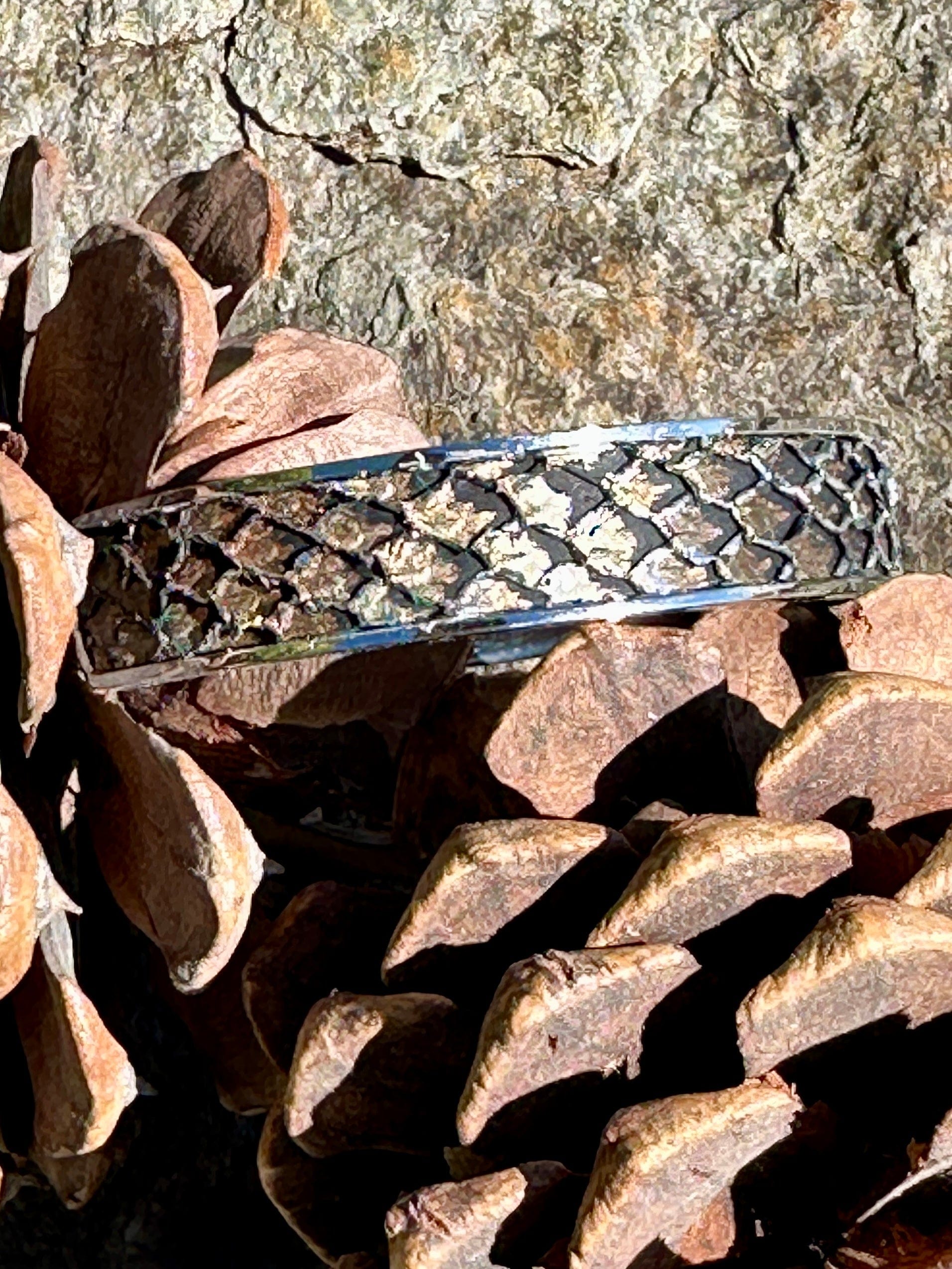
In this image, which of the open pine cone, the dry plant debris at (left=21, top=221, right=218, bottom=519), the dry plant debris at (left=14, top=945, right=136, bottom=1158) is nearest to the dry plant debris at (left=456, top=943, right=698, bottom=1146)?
the open pine cone

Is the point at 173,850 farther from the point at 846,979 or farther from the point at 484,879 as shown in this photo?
the point at 846,979

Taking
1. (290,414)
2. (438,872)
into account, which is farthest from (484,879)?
(290,414)

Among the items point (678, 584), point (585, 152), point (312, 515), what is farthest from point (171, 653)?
point (585, 152)

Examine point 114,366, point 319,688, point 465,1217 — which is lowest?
point 465,1217

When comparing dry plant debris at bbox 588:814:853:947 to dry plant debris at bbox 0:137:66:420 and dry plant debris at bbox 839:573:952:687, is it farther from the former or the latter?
dry plant debris at bbox 0:137:66:420

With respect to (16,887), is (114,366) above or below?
above

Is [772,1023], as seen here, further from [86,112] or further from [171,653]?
[86,112]

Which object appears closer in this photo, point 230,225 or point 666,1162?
point 666,1162

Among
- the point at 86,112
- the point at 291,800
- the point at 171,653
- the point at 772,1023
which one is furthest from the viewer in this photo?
the point at 86,112
